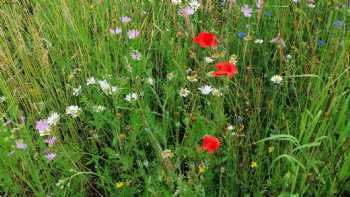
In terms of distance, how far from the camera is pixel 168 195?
1.56 meters

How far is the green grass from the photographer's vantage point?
169cm

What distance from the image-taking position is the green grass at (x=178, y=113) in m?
1.69

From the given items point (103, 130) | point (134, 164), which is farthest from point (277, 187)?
point (103, 130)

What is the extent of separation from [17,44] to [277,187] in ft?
4.89

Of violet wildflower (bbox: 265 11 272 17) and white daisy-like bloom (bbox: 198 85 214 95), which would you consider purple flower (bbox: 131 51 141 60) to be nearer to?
white daisy-like bloom (bbox: 198 85 214 95)

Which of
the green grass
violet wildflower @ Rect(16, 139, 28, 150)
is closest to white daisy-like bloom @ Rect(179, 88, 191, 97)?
the green grass

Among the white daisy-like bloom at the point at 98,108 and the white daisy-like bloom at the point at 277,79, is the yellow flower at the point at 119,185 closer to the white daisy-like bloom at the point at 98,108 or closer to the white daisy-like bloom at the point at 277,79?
the white daisy-like bloom at the point at 98,108

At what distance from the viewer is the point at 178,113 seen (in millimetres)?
1925

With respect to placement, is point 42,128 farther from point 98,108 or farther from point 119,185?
point 119,185

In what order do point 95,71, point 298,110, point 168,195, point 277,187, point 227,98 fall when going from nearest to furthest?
point 168,195 < point 277,187 < point 298,110 < point 227,98 < point 95,71

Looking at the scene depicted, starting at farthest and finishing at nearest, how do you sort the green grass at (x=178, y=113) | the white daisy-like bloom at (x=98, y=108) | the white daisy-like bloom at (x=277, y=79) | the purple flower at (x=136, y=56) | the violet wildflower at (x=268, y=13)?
the violet wildflower at (x=268, y=13) → the purple flower at (x=136, y=56) → the white daisy-like bloom at (x=277, y=79) → the white daisy-like bloom at (x=98, y=108) → the green grass at (x=178, y=113)

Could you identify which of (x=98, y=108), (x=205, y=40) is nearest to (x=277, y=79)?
(x=205, y=40)

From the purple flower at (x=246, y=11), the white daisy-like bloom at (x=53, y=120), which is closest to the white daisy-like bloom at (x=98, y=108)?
the white daisy-like bloom at (x=53, y=120)

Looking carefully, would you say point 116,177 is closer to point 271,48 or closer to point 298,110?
point 298,110
